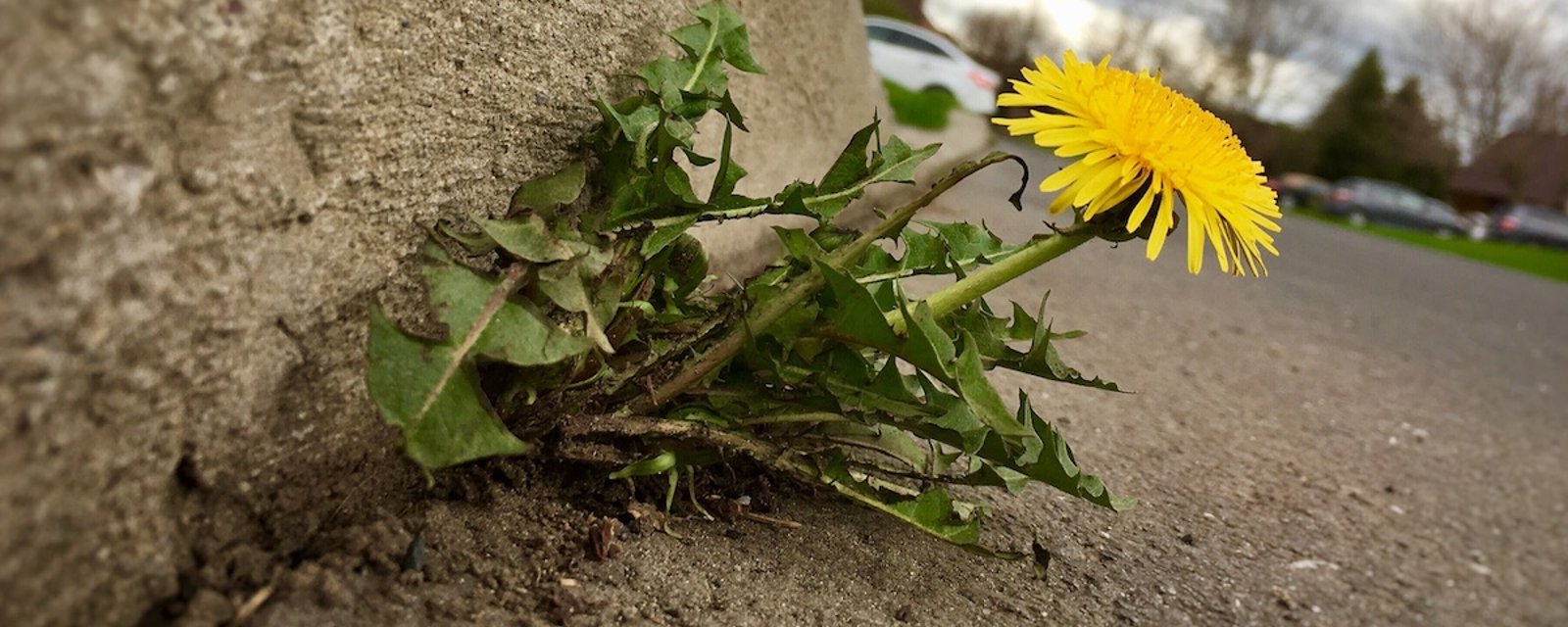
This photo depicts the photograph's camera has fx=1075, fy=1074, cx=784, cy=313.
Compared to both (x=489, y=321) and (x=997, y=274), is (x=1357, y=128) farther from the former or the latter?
(x=489, y=321)

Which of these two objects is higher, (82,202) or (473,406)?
(82,202)

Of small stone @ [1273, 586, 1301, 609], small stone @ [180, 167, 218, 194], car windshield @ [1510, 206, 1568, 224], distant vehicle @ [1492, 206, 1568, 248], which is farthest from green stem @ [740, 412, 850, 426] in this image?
car windshield @ [1510, 206, 1568, 224]

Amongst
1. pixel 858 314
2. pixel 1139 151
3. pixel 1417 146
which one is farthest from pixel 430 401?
pixel 1417 146

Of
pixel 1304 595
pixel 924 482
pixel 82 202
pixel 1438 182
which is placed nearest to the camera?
pixel 82 202

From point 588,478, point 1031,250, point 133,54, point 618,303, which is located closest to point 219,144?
point 133,54

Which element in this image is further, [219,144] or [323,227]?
[323,227]

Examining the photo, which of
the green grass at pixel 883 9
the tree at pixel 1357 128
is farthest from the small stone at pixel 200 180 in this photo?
the tree at pixel 1357 128

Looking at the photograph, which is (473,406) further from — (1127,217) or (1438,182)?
(1438,182)
